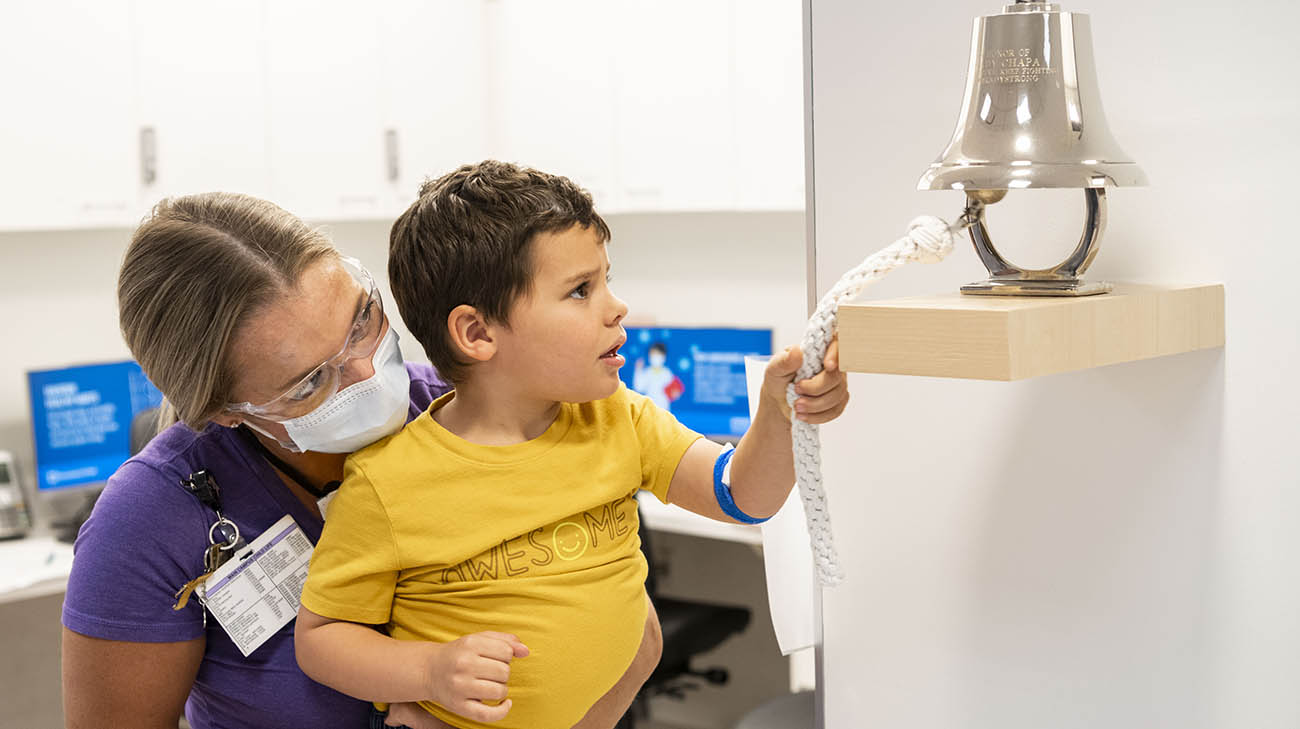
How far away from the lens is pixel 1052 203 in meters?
1.00

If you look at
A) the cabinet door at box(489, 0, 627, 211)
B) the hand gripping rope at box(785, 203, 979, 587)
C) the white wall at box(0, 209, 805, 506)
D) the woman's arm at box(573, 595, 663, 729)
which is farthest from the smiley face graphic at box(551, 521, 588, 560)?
the cabinet door at box(489, 0, 627, 211)

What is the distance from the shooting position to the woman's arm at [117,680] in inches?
45.0

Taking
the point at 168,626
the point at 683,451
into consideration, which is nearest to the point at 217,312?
the point at 168,626

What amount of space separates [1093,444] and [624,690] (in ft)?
1.70

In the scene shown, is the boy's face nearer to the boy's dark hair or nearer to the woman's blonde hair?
the boy's dark hair

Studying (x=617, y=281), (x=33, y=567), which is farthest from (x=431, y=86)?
(x=33, y=567)

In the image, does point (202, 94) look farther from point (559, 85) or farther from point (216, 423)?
point (216, 423)

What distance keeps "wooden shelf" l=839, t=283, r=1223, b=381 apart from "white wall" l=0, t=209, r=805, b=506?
2.36 m

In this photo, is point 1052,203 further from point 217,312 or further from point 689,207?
point 689,207

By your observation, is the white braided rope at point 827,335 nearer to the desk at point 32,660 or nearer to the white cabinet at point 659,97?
the white cabinet at point 659,97

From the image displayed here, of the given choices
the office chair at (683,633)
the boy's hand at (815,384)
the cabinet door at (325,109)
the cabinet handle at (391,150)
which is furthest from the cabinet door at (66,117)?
the boy's hand at (815,384)

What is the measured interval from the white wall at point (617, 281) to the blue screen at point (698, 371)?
18 centimetres

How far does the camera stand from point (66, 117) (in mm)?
2920

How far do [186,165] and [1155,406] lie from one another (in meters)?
2.77
